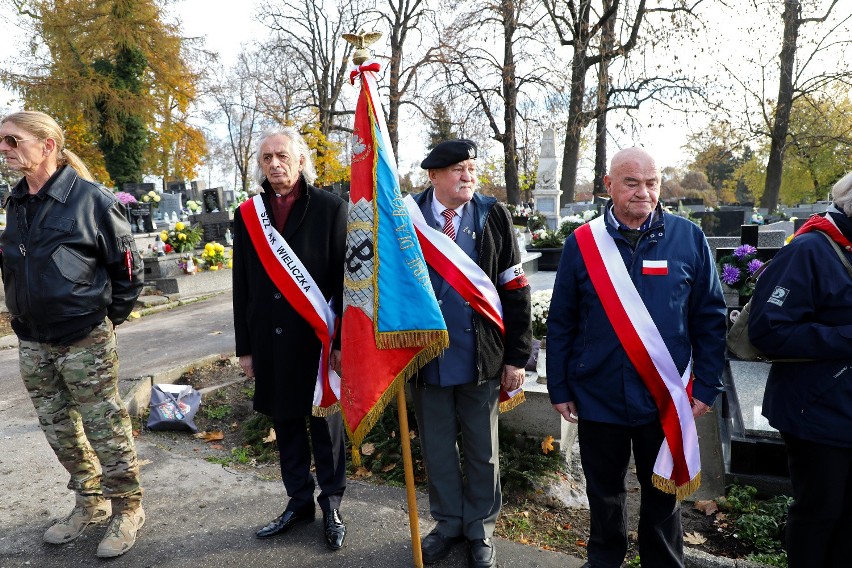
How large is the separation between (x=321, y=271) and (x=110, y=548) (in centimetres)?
174

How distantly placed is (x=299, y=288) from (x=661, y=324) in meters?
1.70

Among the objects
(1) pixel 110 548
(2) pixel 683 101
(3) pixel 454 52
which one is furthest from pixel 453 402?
(3) pixel 454 52

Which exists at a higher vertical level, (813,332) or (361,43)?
(361,43)

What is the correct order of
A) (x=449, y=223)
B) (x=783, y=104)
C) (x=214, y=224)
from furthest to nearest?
(x=783, y=104), (x=214, y=224), (x=449, y=223)

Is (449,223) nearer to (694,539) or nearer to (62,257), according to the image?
(62,257)

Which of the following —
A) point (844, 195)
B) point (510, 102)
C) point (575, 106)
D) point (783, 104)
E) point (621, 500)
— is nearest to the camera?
point (844, 195)

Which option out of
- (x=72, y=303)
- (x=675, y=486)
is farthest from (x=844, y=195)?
(x=72, y=303)

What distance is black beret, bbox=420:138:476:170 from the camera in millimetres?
2750

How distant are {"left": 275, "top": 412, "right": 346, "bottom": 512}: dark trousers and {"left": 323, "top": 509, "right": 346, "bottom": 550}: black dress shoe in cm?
4

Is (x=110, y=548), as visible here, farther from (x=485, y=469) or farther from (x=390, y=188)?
(x=390, y=188)

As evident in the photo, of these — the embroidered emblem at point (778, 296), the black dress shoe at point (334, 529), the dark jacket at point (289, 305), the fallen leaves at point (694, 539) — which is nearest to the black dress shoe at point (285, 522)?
the black dress shoe at point (334, 529)

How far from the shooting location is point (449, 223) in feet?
9.52

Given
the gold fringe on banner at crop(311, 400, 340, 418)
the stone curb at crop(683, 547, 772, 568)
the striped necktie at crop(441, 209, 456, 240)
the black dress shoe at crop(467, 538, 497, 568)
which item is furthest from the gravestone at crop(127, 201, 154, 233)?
the stone curb at crop(683, 547, 772, 568)

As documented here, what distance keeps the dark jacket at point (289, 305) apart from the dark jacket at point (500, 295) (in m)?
0.60
